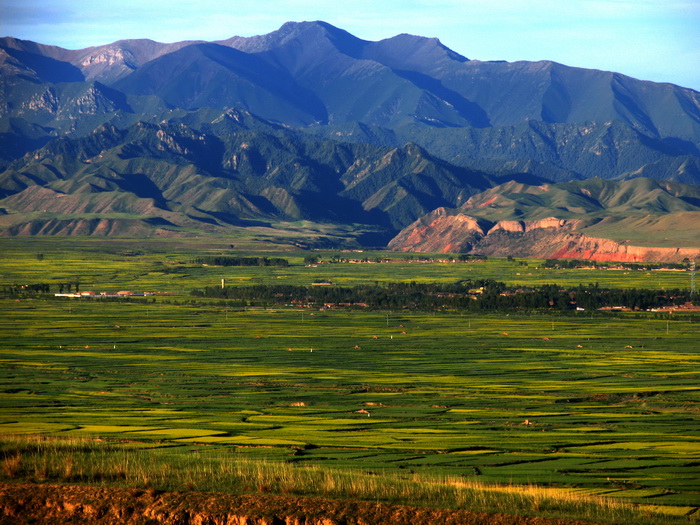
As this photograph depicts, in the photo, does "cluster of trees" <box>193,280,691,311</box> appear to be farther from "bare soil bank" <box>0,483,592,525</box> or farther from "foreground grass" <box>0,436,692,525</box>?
"bare soil bank" <box>0,483,592,525</box>

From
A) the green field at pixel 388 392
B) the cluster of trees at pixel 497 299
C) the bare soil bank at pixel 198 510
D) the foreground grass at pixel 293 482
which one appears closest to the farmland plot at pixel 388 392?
the green field at pixel 388 392

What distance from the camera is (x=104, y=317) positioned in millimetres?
163250

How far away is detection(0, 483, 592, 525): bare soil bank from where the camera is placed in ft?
122

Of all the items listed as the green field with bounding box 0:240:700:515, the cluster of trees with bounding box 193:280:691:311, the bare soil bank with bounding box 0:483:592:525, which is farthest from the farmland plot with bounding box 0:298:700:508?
the cluster of trees with bounding box 193:280:691:311

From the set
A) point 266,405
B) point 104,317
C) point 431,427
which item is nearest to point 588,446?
point 431,427

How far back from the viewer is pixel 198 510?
125ft

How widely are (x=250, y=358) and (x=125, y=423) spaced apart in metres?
46.6

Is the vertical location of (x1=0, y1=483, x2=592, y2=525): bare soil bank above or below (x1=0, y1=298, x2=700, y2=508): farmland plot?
above

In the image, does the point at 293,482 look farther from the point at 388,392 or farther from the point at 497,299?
the point at 497,299

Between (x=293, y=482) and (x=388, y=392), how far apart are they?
46016mm

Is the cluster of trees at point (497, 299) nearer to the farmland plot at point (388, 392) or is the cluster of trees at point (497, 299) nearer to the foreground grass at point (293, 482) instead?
the farmland plot at point (388, 392)

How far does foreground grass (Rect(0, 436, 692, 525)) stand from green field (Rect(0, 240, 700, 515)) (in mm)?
5904

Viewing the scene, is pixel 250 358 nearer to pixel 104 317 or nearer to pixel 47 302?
pixel 104 317

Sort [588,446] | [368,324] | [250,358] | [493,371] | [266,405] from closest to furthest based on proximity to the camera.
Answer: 1. [588,446]
2. [266,405]
3. [493,371]
4. [250,358]
5. [368,324]
